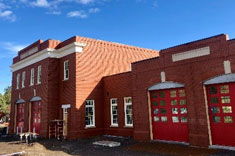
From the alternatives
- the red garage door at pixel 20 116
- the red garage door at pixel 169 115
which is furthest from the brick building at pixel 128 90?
the red garage door at pixel 20 116

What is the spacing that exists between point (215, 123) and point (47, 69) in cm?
1432

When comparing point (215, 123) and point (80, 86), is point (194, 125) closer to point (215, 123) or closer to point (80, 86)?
point (215, 123)

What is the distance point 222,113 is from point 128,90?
24.0ft

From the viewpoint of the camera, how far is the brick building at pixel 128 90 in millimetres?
10219

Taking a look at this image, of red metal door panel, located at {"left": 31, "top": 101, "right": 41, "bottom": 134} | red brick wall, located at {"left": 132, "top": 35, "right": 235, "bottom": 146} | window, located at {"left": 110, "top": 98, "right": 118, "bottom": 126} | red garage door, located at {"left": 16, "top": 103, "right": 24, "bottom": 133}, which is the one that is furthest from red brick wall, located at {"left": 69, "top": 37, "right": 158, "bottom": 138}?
red garage door, located at {"left": 16, "top": 103, "right": 24, "bottom": 133}

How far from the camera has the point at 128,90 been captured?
15898mm

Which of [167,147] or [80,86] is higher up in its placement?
[80,86]

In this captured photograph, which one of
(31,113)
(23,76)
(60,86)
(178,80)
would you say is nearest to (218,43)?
(178,80)

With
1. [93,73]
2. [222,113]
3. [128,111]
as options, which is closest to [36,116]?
[93,73]

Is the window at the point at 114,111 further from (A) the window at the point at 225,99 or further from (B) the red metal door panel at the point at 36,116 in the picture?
(A) the window at the point at 225,99

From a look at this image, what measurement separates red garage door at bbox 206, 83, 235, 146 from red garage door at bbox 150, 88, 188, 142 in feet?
4.89

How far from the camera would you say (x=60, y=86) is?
1853cm

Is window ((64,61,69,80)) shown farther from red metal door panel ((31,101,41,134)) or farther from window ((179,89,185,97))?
window ((179,89,185,97))

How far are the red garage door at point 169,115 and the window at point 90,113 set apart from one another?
20.4 feet
